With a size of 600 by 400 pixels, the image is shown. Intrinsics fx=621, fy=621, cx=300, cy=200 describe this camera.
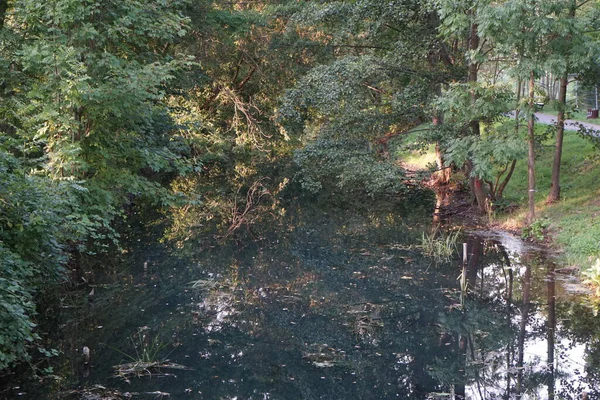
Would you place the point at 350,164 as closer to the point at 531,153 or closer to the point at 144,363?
the point at 531,153

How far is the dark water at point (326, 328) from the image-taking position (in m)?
7.98

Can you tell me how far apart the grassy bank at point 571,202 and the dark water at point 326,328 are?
28.8 inches

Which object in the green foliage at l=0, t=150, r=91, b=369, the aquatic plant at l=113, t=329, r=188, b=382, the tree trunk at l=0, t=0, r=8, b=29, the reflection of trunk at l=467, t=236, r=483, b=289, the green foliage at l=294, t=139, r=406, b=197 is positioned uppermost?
the tree trunk at l=0, t=0, r=8, b=29

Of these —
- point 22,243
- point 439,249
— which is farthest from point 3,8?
point 439,249

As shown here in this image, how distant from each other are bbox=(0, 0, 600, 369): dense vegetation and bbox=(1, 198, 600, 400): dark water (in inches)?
45.0

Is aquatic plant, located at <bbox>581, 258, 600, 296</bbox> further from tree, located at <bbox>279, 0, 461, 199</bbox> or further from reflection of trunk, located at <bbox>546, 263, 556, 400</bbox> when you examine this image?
tree, located at <bbox>279, 0, 461, 199</bbox>

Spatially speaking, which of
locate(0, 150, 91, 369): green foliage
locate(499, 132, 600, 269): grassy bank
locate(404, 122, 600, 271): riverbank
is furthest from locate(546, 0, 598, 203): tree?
locate(0, 150, 91, 369): green foliage

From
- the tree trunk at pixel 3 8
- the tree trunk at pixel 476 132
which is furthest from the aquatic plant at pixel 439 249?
the tree trunk at pixel 3 8

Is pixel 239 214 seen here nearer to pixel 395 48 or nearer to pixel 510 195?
pixel 395 48

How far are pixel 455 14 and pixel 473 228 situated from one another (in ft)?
18.9

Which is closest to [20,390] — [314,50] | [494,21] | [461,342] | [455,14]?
[461,342]

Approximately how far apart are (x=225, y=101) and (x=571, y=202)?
48.3ft

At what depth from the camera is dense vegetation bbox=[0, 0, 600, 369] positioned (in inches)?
393

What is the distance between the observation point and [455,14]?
1558 cm
